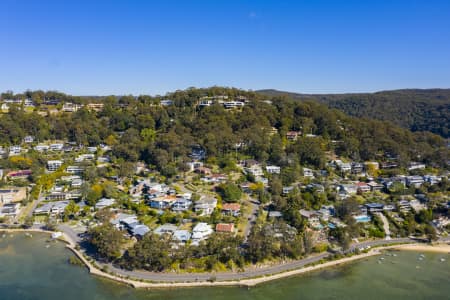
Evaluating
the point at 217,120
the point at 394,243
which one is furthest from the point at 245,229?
the point at 217,120

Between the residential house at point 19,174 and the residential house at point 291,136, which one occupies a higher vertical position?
the residential house at point 291,136

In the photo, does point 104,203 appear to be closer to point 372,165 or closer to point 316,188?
point 316,188

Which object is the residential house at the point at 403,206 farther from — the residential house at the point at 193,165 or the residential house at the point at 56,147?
the residential house at the point at 56,147

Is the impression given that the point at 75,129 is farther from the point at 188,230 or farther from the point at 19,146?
the point at 188,230

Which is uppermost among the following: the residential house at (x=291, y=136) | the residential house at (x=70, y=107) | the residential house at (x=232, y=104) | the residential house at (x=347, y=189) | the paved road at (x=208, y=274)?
the residential house at (x=232, y=104)

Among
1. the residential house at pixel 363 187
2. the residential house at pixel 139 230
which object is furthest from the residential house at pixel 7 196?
the residential house at pixel 363 187

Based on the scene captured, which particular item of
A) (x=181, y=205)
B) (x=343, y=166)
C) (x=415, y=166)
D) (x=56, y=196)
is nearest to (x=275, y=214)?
(x=181, y=205)

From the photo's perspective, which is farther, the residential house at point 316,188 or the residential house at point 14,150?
the residential house at point 14,150

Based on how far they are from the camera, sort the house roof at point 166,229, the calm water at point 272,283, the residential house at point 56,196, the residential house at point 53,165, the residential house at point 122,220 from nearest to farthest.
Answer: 1. the calm water at point 272,283
2. the house roof at point 166,229
3. the residential house at point 122,220
4. the residential house at point 56,196
5. the residential house at point 53,165

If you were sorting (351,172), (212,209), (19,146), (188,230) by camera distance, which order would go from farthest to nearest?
(19,146)
(351,172)
(212,209)
(188,230)
